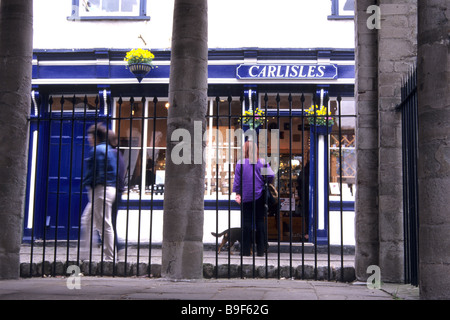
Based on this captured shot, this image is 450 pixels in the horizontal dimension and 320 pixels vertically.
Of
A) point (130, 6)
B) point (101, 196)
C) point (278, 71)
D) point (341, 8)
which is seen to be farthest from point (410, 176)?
point (130, 6)

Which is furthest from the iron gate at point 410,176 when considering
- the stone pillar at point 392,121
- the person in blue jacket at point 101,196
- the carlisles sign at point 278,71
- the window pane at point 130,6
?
the window pane at point 130,6

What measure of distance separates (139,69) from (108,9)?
6.37 ft

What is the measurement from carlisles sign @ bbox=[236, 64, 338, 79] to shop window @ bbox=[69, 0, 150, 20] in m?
2.51

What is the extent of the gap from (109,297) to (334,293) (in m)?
2.18

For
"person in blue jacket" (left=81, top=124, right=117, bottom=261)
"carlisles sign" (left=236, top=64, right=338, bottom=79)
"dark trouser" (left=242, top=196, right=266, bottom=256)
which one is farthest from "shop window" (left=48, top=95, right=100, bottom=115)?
"dark trouser" (left=242, top=196, right=266, bottom=256)

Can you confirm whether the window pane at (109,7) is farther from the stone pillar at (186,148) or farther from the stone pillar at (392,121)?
the stone pillar at (392,121)

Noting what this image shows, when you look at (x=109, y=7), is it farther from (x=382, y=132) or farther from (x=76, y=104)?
(x=382, y=132)

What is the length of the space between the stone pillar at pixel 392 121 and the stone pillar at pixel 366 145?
0.37 ft

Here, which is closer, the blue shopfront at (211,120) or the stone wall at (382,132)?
the stone wall at (382,132)

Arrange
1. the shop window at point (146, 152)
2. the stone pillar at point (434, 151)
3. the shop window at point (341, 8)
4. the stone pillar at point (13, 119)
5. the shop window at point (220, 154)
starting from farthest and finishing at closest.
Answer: the shop window at point (341, 8) → the shop window at point (146, 152) → the shop window at point (220, 154) → the stone pillar at point (13, 119) → the stone pillar at point (434, 151)

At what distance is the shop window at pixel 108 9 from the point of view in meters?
12.0

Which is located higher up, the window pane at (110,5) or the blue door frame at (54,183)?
the window pane at (110,5)
